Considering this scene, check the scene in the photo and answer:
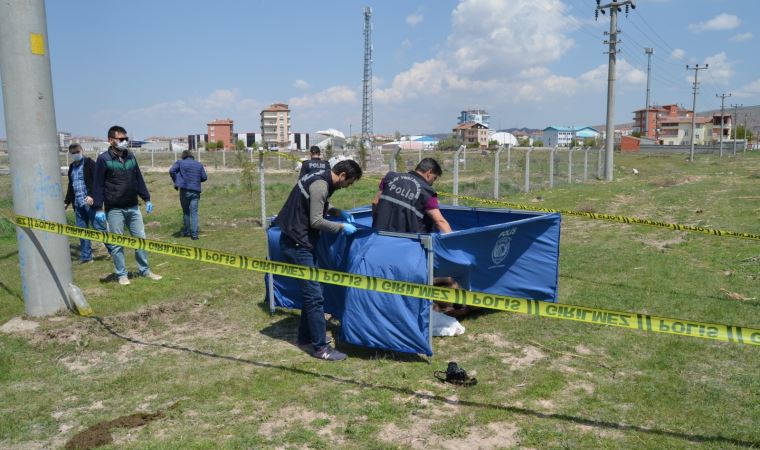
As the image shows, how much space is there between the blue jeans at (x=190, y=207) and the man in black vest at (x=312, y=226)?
7.19 metres

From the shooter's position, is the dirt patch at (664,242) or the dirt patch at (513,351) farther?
the dirt patch at (664,242)

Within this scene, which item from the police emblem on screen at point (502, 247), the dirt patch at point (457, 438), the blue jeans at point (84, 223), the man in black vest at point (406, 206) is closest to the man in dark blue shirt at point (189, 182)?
→ the blue jeans at point (84, 223)

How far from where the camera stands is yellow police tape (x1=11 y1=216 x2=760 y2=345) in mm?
3545

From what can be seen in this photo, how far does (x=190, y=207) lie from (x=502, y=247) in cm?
767

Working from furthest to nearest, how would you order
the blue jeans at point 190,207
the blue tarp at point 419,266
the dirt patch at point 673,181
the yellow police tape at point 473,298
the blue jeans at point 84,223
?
the dirt patch at point 673,181 < the blue jeans at point 190,207 < the blue jeans at point 84,223 < the blue tarp at point 419,266 < the yellow police tape at point 473,298

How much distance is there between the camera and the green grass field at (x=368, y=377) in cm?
393

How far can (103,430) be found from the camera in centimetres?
397

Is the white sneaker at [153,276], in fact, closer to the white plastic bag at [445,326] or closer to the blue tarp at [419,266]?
the blue tarp at [419,266]

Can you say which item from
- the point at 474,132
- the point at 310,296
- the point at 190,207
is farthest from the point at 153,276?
the point at 474,132

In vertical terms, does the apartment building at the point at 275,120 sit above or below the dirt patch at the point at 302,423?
above

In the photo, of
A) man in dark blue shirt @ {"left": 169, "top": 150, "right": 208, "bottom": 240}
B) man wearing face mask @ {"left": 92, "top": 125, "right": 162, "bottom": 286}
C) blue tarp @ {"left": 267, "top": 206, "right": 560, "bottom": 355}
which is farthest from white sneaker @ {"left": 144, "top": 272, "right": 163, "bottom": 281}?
man in dark blue shirt @ {"left": 169, "top": 150, "right": 208, "bottom": 240}

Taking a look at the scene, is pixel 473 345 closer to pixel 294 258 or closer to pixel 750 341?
pixel 294 258

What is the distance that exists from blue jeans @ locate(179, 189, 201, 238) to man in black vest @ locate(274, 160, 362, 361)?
23.6 ft

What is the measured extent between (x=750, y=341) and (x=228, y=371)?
379 centimetres
